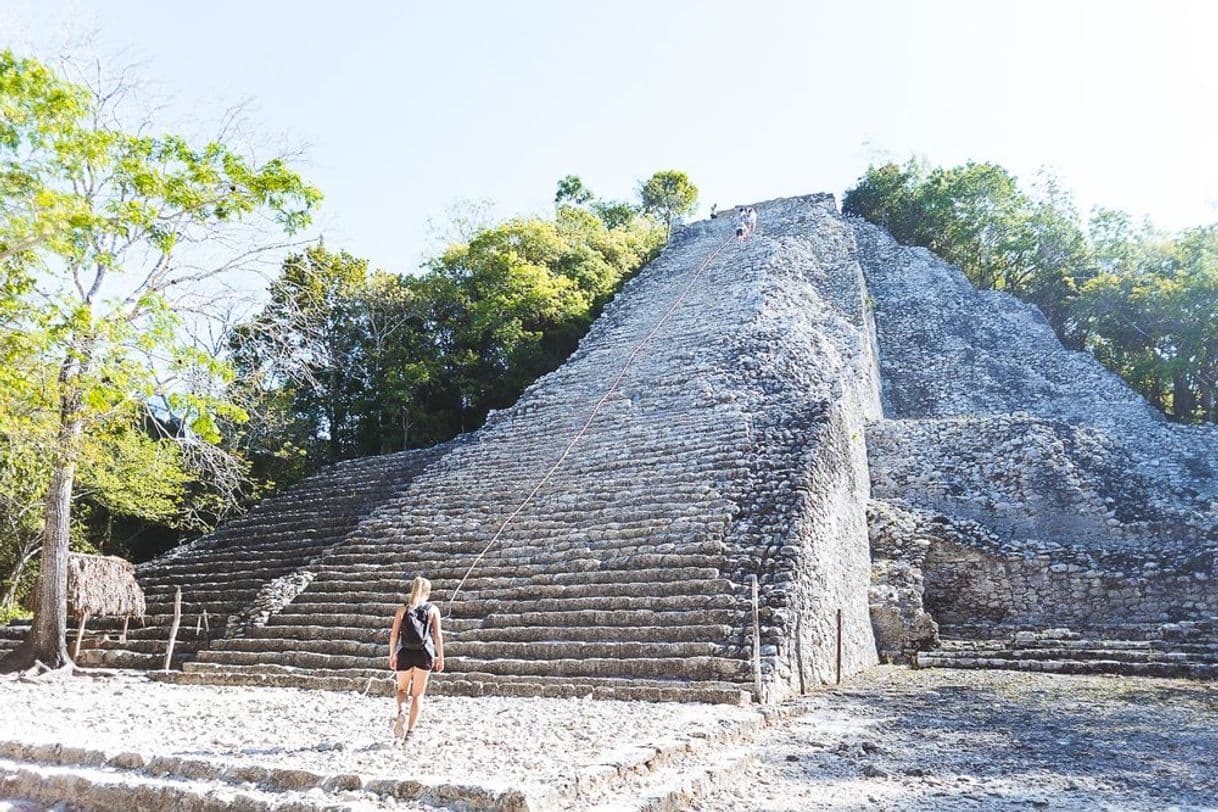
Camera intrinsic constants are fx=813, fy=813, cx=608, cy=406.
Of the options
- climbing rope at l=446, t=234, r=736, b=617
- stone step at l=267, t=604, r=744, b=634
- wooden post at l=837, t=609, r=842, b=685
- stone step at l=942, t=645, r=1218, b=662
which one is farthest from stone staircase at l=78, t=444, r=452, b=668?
stone step at l=942, t=645, r=1218, b=662

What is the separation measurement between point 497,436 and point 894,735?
28.4 feet

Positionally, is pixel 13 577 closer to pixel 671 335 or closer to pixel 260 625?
pixel 260 625

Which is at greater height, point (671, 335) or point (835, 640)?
point (671, 335)

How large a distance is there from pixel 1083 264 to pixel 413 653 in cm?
2092

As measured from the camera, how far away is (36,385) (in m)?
7.00

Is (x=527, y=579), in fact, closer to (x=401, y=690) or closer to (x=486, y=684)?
(x=486, y=684)

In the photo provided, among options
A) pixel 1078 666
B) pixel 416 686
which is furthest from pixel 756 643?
pixel 1078 666

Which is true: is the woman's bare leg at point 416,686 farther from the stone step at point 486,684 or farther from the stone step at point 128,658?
the stone step at point 128,658

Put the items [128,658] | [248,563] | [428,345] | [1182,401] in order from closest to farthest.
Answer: [128,658] → [248,563] → [1182,401] → [428,345]

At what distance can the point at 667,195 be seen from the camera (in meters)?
31.7

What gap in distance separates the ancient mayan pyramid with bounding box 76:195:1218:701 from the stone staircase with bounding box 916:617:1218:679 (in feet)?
0.81

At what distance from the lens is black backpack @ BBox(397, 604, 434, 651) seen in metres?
4.88

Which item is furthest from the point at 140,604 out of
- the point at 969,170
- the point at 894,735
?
the point at 969,170

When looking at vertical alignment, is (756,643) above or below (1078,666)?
above
